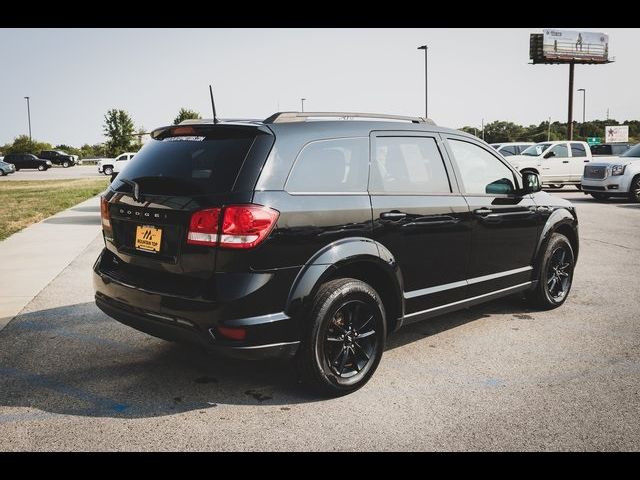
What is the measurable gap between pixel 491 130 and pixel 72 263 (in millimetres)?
93087

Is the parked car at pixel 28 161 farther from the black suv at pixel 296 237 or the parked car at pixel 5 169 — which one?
the black suv at pixel 296 237

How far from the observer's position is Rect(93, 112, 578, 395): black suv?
11.0 ft

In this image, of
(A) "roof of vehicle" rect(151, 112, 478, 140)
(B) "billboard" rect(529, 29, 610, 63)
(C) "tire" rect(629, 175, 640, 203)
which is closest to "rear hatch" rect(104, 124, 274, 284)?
(A) "roof of vehicle" rect(151, 112, 478, 140)

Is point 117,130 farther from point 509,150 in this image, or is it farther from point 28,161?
point 509,150

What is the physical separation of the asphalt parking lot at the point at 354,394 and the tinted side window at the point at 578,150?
16886mm

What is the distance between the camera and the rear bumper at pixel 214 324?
131 inches

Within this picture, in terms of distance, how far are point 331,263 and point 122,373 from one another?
1.80 m

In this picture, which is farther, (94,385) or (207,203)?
(94,385)

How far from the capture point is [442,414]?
11.5 ft

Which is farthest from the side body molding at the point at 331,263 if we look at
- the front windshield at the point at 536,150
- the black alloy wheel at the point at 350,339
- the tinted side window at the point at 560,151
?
the tinted side window at the point at 560,151

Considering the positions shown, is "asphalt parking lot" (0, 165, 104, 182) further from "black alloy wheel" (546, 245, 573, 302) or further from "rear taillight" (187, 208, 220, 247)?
"rear taillight" (187, 208, 220, 247)
